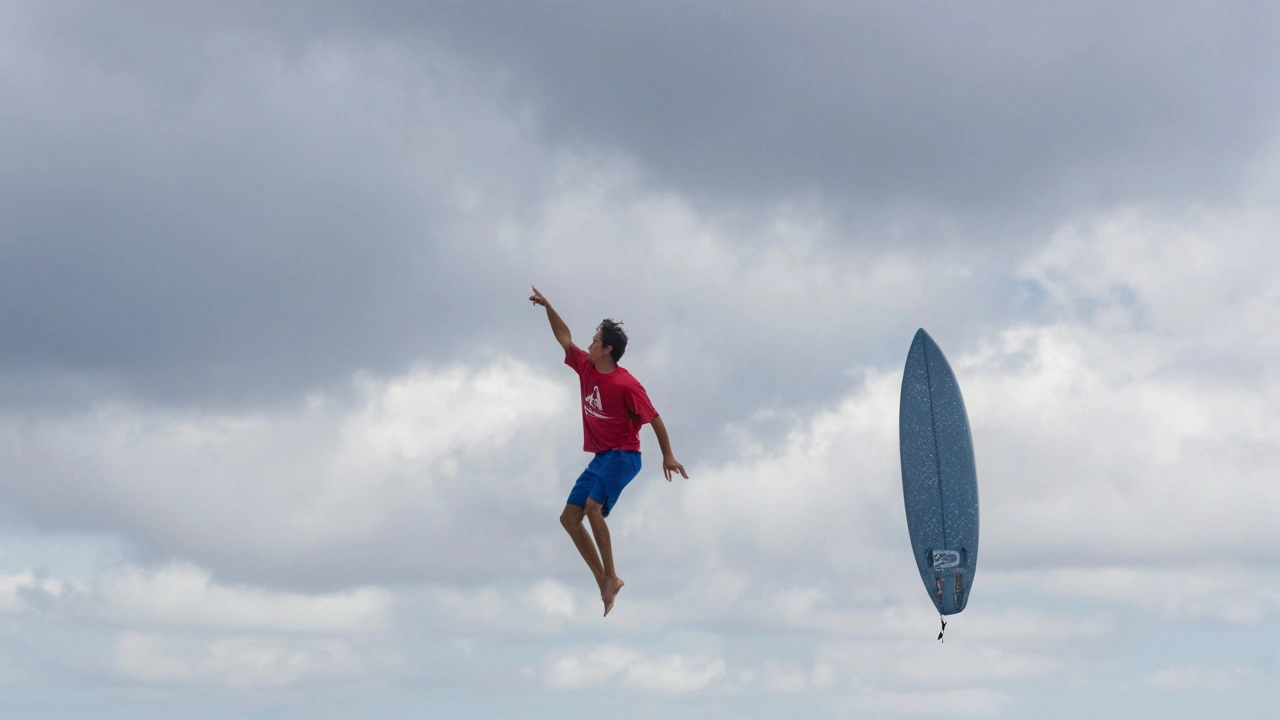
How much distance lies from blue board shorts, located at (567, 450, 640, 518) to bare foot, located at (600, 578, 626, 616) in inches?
39.7

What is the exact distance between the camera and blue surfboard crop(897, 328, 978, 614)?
111ft

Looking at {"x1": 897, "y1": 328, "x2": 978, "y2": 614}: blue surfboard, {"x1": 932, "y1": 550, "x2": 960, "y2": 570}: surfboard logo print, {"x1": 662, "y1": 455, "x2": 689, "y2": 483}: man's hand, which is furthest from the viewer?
{"x1": 932, "y1": 550, "x2": 960, "y2": 570}: surfboard logo print

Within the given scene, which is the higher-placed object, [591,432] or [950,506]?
[950,506]

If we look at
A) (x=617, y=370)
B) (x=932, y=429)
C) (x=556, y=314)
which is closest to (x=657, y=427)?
(x=617, y=370)

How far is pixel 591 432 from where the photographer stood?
19047 mm

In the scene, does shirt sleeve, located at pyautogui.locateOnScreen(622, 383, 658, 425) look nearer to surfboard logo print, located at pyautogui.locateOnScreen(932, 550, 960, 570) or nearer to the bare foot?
the bare foot

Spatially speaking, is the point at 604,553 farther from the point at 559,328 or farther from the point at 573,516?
the point at 559,328

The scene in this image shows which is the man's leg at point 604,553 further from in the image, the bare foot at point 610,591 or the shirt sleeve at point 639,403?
the shirt sleeve at point 639,403

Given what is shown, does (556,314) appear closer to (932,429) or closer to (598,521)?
(598,521)

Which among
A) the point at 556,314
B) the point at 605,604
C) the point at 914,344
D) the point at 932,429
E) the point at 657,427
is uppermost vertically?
the point at 914,344

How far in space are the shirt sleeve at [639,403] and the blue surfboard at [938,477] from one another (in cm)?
1719

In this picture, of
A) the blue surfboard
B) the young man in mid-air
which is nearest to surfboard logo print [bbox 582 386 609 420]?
the young man in mid-air

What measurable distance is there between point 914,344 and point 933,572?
6167 millimetres

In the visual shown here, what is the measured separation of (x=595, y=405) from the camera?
18859 millimetres
